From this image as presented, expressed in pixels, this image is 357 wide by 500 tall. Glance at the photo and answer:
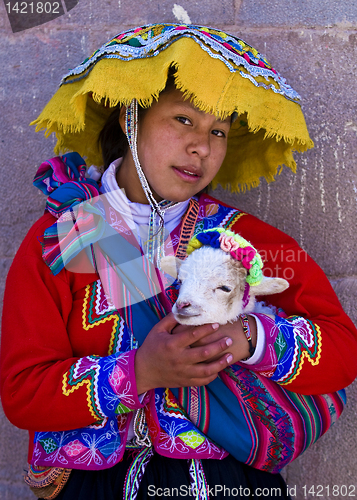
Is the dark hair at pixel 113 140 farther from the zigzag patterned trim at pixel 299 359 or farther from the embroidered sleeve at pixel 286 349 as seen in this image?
the zigzag patterned trim at pixel 299 359

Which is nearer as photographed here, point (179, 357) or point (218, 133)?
point (179, 357)

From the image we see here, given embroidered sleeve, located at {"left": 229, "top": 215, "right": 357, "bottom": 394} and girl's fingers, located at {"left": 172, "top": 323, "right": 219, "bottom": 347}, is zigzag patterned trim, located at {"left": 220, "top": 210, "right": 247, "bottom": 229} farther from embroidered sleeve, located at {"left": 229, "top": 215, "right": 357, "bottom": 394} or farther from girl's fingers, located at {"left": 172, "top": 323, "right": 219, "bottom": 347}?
girl's fingers, located at {"left": 172, "top": 323, "right": 219, "bottom": 347}

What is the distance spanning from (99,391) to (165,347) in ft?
0.83

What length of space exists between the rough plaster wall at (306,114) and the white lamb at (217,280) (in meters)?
1.04

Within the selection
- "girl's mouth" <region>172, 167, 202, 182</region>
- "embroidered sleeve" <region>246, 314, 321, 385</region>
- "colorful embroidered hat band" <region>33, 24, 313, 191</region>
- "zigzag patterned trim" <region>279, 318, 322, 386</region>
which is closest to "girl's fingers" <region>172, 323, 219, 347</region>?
"embroidered sleeve" <region>246, 314, 321, 385</region>

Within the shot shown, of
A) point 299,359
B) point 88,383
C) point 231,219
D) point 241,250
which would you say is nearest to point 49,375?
point 88,383

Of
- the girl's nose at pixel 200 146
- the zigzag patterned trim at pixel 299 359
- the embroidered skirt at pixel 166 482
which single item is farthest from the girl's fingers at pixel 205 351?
the girl's nose at pixel 200 146

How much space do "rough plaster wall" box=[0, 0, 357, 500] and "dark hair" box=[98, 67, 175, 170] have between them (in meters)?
0.50

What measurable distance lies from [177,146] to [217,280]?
59 centimetres

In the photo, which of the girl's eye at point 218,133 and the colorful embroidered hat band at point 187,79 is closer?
the colorful embroidered hat band at point 187,79

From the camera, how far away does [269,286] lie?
1362mm

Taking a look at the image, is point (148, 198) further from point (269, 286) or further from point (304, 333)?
point (304, 333)

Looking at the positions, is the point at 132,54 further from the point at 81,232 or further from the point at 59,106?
the point at 81,232

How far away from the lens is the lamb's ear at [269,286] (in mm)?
1345
